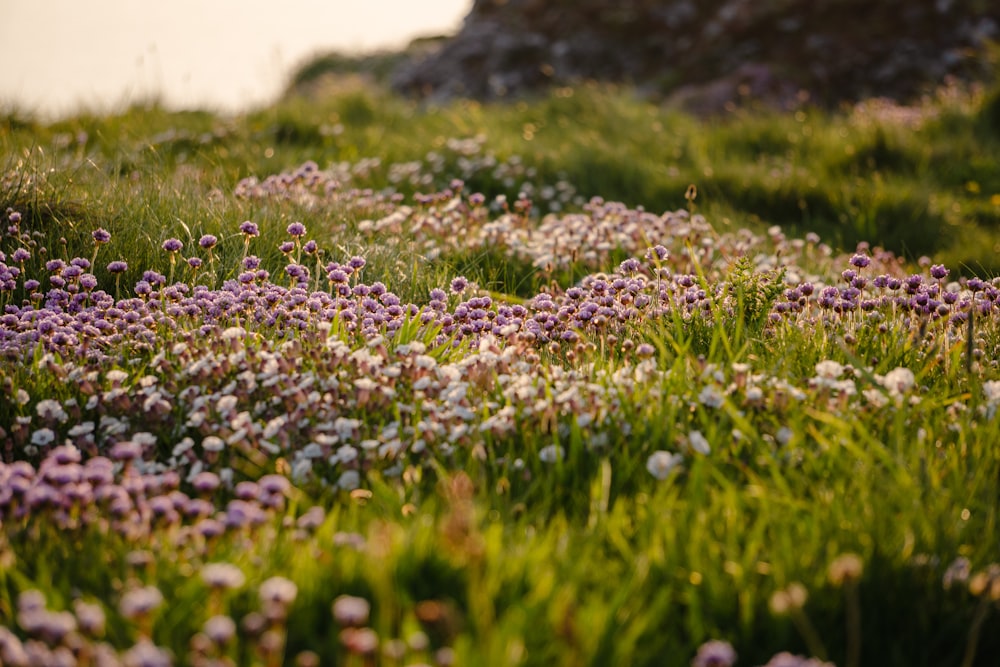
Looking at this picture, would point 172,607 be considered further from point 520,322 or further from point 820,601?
point 520,322

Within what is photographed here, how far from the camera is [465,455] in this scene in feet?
11.5

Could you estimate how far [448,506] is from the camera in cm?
302

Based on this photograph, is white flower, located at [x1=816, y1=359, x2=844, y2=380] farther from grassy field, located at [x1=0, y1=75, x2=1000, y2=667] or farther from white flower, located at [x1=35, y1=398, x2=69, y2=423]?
white flower, located at [x1=35, y1=398, x2=69, y2=423]

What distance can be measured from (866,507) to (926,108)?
11.2m

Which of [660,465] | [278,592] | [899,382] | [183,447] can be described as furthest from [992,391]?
[183,447]

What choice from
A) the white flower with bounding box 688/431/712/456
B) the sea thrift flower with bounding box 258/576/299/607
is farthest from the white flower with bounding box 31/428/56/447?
the white flower with bounding box 688/431/712/456

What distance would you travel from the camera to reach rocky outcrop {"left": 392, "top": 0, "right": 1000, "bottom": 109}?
15.8 m

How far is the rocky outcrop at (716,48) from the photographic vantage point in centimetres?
1577

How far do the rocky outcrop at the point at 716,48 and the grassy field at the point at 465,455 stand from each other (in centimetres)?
1063

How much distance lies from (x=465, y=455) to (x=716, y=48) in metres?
16.3

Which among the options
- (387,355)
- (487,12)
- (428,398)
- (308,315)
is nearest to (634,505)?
(428,398)

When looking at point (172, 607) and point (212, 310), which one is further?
point (212, 310)

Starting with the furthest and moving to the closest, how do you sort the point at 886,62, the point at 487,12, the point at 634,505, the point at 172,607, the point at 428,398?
the point at 487,12
the point at 886,62
the point at 428,398
the point at 634,505
the point at 172,607

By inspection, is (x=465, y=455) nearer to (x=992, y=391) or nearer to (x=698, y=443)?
(x=698, y=443)
